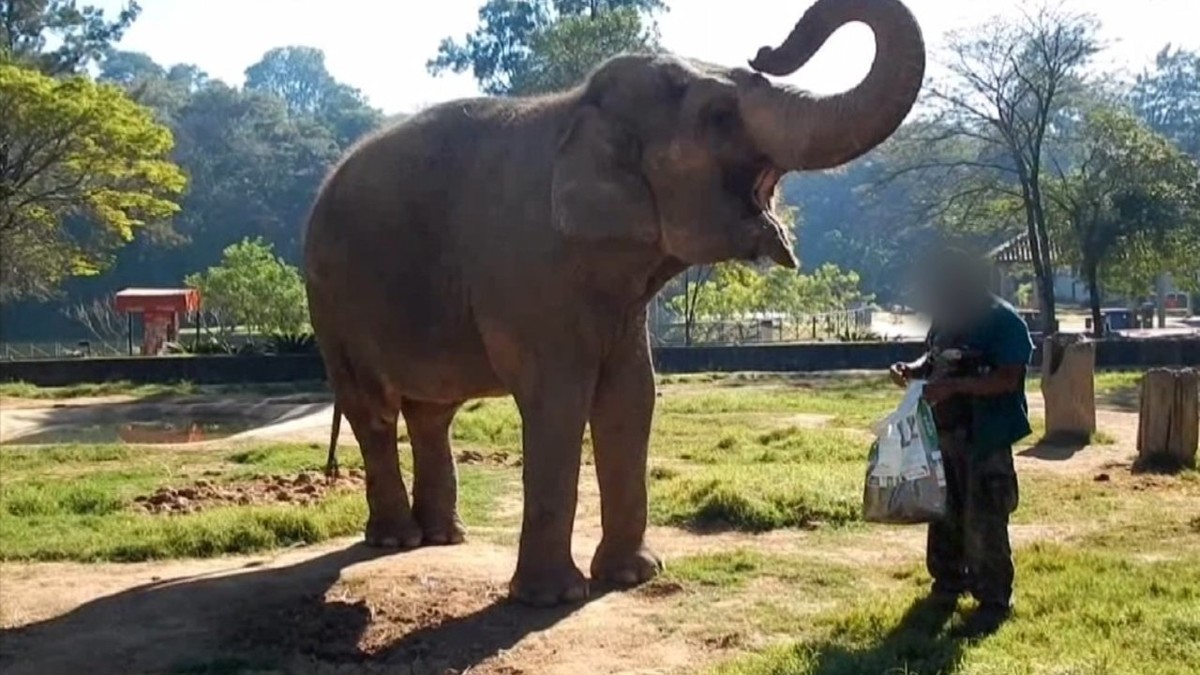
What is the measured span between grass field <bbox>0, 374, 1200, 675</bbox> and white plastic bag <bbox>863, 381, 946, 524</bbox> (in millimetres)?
509

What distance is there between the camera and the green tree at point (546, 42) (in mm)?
36156

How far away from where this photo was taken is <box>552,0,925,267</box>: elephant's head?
6371mm

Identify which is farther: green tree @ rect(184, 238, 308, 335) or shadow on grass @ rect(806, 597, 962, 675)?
green tree @ rect(184, 238, 308, 335)

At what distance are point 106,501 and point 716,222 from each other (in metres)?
6.69

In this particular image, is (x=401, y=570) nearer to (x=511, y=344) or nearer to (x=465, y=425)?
(x=511, y=344)

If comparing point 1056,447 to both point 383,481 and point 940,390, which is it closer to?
point 383,481

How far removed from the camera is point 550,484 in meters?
7.53

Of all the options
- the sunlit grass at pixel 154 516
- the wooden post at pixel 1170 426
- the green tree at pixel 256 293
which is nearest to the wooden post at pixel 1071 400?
the wooden post at pixel 1170 426

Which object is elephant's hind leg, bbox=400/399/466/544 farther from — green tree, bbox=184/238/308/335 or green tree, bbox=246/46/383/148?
green tree, bbox=246/46/383/148

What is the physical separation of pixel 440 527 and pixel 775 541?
7.00 ft

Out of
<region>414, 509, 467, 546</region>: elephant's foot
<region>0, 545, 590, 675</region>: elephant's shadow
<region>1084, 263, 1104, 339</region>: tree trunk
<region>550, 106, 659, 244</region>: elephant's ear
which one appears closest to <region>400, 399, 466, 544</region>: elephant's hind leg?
<region>414, 509, 467, 546</region>: elephant's foot

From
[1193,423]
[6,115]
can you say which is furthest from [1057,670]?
[6,115]

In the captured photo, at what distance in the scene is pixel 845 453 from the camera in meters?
13.5

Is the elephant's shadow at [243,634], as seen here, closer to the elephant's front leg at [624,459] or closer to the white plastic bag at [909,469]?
the elephant's front leg at [624,459]
